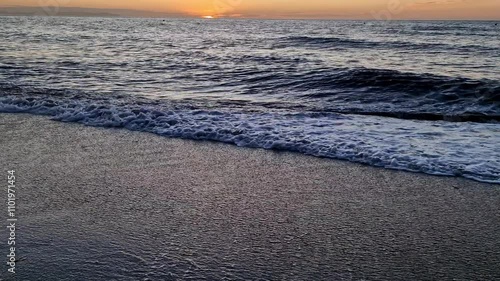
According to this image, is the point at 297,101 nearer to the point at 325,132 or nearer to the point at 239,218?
the point at 325,132

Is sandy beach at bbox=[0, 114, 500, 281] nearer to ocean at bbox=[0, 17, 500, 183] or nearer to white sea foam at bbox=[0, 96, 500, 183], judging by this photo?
white sea foam at bbox=[0, 96, 500, 183]

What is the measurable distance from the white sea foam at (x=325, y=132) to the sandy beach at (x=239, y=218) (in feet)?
1.33

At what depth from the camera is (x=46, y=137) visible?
6.94 m

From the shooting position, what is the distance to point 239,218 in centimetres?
408

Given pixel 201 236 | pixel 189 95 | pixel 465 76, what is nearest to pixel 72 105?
pixel 189 95

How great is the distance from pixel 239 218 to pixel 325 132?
12.4 ft

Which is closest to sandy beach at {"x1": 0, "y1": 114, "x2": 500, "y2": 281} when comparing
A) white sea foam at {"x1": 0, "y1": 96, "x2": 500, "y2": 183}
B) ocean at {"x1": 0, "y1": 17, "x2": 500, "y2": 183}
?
white sea foam at {"x1": 0, "y1": 96, "x2": 500, "y2": 183}

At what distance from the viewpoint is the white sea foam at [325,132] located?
5.92 metres

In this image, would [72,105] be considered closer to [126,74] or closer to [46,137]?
[46,137]

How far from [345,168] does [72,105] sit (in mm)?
6301

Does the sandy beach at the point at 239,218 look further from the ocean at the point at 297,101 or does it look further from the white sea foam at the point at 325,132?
the ocean at the point at 297,101

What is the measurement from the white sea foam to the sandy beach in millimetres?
405

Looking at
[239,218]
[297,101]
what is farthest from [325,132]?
[297,101]

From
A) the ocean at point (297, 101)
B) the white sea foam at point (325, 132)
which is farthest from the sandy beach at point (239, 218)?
the ocean at point (297, 101)
